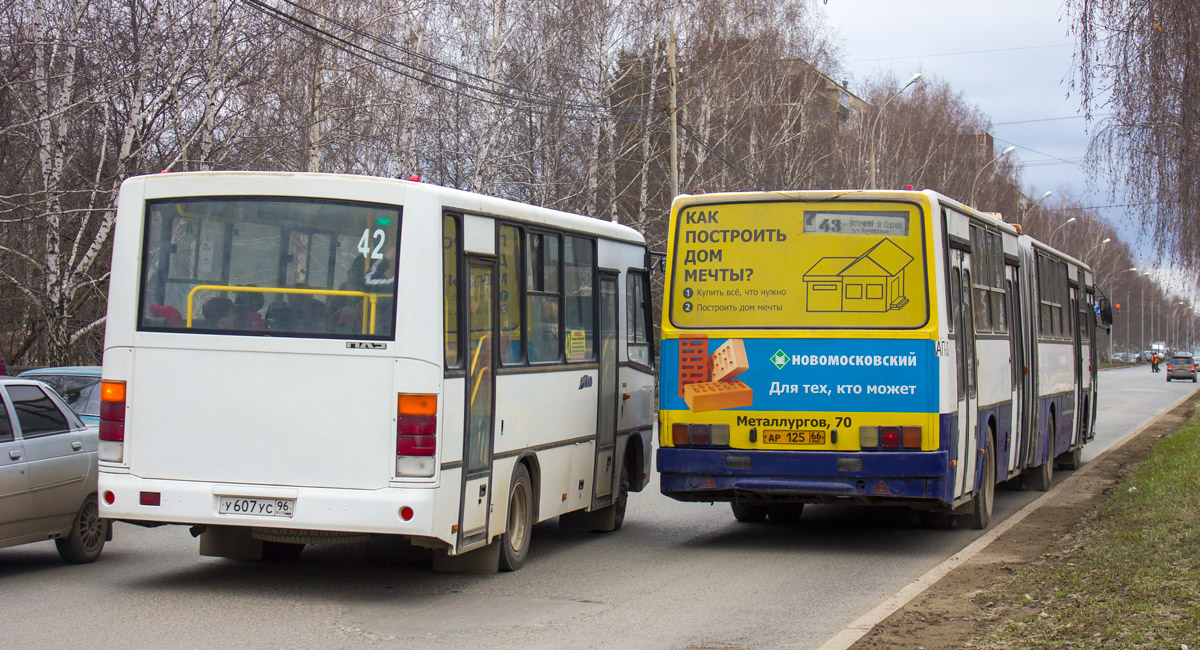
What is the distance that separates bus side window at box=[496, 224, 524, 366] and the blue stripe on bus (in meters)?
2.17

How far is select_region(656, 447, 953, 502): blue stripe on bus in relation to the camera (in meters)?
10.9

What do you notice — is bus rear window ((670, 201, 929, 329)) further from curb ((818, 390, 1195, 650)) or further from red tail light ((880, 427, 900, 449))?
curb ((818, 390, 1195, 650))

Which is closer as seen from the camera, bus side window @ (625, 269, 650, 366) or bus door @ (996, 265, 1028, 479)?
→ bus side window @ (625, 269, 650, 366)

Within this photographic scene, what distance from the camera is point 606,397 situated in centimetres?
1202

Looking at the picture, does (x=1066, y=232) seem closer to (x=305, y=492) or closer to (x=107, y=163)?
(x=107, y=163)

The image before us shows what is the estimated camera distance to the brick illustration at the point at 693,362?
452 inches

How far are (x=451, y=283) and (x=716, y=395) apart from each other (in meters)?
3.42

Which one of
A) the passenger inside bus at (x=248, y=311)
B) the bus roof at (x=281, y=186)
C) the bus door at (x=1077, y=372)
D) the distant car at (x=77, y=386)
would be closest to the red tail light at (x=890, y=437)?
the bus roof at (x=281, y=186)

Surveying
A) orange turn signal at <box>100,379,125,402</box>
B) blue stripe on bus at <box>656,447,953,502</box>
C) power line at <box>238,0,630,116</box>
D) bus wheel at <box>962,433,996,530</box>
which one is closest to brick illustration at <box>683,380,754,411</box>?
blue stripe on bus at <box>656,447,953,502</box>

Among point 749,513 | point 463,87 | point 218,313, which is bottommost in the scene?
point 749,513

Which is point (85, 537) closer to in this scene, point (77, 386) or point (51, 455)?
point (51, 455)

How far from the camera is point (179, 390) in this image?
28.4ft

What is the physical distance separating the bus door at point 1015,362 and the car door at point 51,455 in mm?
9028

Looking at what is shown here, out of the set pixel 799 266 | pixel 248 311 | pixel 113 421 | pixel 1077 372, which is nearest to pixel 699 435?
pixel 799 266
